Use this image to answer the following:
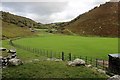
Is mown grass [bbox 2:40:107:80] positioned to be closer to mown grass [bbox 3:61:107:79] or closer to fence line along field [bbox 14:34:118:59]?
mown grass [bbox 3:61:107:79]

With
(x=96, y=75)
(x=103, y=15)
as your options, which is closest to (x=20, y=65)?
(x=96, y=75)

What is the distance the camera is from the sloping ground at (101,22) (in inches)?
5310

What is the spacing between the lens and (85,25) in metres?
152

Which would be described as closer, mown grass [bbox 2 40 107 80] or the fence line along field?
mown grass [bbox 2 40 107 80]

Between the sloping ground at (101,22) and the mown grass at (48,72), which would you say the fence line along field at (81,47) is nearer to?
the mown grass at (48,72)

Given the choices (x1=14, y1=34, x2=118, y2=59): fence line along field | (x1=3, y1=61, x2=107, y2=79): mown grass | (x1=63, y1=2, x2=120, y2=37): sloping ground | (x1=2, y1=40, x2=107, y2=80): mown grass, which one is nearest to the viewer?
(x1=2, y1=40, x2=107, y2=80): mown grass

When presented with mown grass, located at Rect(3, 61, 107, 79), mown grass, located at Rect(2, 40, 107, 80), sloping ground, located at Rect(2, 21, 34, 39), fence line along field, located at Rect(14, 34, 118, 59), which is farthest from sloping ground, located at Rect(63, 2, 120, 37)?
mown grass, located at Rect(2, 40, 107, 80)

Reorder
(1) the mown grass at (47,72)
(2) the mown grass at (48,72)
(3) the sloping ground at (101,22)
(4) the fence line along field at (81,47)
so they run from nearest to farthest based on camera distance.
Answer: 1. (1) the mown grass at (47,72)
2. (2) the mown grass at (48,72)
3. (4) the fence line along field at (81,47)
4. (3) the sloping ground at (101,22)

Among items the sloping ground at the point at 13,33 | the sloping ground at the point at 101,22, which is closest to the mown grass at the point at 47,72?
the sloping ground at the point at 13,33

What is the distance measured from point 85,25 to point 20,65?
125 meters

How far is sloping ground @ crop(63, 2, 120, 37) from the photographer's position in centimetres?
13488

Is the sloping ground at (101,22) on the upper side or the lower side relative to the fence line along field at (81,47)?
upper

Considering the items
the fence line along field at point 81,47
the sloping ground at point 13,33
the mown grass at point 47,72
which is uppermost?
the sloping ground at point 13,33

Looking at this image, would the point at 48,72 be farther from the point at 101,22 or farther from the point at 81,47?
the point at 101,22
